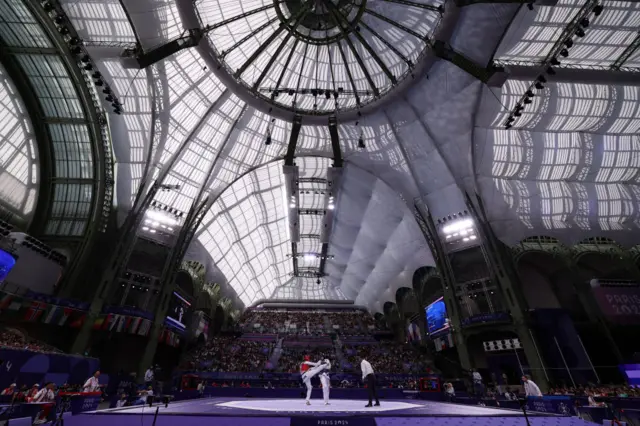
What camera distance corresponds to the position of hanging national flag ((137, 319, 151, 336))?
3060 cm

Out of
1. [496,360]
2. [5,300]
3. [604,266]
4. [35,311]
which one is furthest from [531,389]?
[5,300]

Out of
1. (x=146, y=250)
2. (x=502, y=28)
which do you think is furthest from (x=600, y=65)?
(x=146, y=250)

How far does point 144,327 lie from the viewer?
30891 mm

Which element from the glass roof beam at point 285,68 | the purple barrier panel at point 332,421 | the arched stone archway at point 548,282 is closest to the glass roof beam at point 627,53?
the arched stone archway at point 548,282

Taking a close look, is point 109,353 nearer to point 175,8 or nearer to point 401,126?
point 175,8

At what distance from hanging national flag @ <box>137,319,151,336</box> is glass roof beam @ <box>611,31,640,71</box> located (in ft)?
158

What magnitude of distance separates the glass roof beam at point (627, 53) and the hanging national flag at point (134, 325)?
48216 millimetres

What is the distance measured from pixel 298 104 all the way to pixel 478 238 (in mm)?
24253

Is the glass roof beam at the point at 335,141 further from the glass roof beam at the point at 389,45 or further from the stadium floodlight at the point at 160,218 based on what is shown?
the stadium floodlight at the point at 160,218

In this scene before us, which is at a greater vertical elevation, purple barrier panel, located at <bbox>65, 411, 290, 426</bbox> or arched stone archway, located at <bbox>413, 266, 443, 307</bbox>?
arched stone archway, located at <bbox>413, 266, 443, 307</bbox>

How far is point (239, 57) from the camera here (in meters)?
30.1

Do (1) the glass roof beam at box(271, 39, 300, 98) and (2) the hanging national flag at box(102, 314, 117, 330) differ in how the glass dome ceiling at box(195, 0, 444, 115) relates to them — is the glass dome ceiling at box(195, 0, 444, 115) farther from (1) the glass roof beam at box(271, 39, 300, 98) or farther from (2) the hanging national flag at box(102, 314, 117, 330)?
(2) the hanging national flag at box(102, 314, 117, 330)

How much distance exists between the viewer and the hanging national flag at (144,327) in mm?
30595

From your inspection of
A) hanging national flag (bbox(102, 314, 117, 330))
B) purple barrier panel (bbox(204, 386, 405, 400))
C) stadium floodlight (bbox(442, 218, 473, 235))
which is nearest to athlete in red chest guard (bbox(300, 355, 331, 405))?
purple barrier panel (bbox(204, 386, 405, 400))
